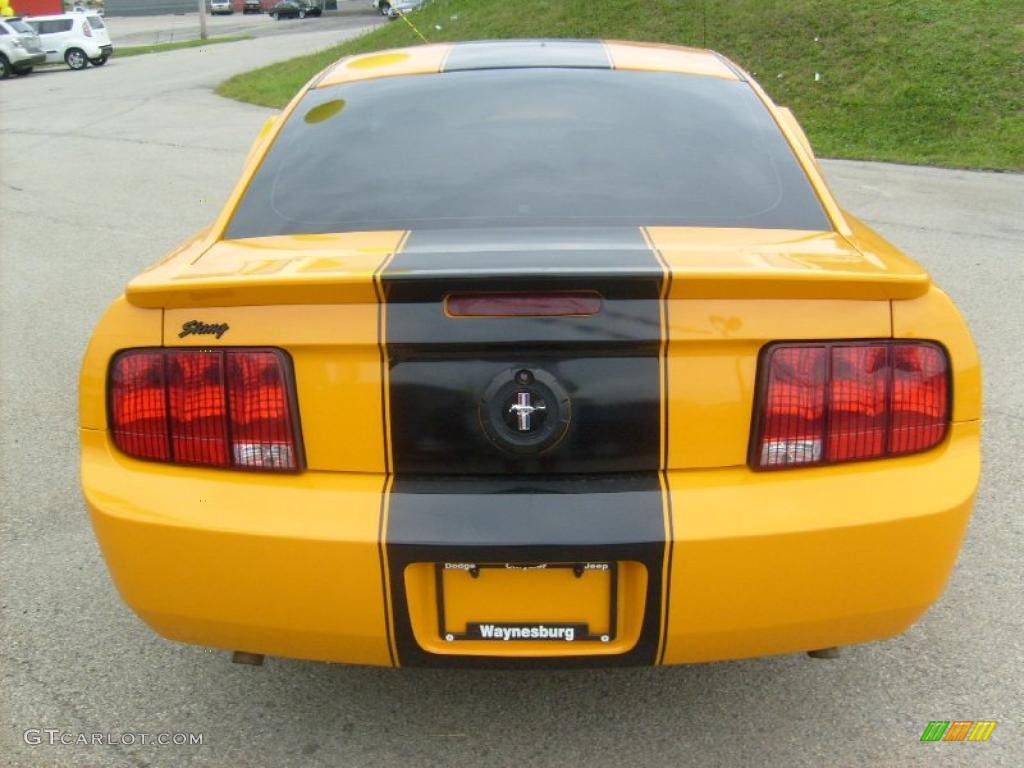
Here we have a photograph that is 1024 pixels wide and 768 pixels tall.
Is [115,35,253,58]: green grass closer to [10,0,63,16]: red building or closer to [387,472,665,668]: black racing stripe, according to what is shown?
[10,0,63,16]: red building

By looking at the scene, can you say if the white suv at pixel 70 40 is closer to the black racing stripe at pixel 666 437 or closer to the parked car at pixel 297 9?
the parked car at pixel 297 9

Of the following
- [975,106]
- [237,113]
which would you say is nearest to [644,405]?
[975,106]

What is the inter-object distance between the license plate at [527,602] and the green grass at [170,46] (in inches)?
1548

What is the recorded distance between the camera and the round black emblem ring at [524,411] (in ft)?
7.18

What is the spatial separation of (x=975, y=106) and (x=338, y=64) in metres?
11.7

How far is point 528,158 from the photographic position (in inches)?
117

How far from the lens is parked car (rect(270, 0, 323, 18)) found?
59938 millimetres

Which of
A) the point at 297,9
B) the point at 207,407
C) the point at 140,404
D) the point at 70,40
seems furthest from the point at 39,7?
the point at 207,407

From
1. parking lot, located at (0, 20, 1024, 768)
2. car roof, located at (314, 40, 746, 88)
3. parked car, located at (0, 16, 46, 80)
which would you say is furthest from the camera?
parked car, located at (0, 16, 46, 80)

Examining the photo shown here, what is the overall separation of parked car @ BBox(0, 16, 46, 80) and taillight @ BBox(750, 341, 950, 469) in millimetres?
33334

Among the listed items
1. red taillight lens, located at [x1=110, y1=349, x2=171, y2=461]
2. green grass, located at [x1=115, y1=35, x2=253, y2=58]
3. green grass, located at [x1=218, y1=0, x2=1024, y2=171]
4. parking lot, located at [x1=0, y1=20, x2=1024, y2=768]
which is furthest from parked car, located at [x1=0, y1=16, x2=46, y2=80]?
red taillight lens, located at [x1=110, y1=349, x2=171, y2=461]

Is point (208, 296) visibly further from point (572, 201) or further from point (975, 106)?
point (975, 106)

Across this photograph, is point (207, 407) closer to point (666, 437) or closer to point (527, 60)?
point (666, 437)

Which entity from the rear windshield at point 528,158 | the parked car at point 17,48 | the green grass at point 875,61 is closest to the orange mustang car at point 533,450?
the rear windshield at point 528,158
